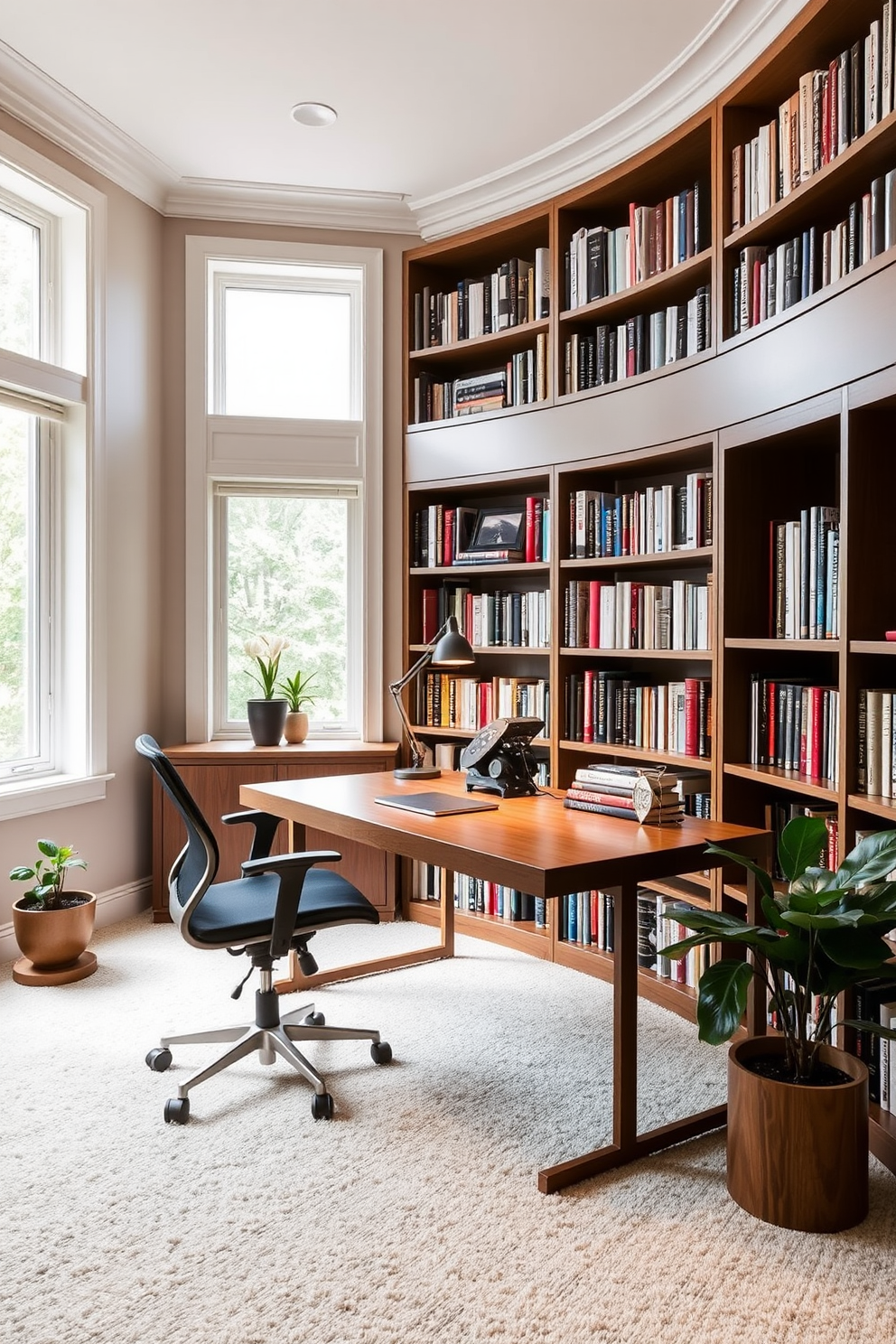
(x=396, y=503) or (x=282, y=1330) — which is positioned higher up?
(x=396, y=503)

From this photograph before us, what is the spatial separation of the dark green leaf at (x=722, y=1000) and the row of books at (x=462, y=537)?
2.01 m

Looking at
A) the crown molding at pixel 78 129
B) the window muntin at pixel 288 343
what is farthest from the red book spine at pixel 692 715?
the crown molding at pixel 78 129

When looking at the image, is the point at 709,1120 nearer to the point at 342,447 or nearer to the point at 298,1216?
the point at 298,1216

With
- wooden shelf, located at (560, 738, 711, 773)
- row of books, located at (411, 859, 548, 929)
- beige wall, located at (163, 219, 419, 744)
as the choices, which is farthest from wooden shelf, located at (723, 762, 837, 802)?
beige wall, located at (163, 219, 419, 744)

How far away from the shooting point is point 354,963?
340 cm

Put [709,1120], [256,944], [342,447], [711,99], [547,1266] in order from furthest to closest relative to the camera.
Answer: [342,447], [711,99], [256,944], [709,1120], [547,1266]

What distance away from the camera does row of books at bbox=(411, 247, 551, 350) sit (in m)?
3.71

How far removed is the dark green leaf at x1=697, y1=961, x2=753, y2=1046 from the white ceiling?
2.49 meters

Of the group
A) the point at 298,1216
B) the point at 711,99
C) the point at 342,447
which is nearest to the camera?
the point at 298,1216

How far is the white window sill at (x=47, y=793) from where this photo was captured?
3430 millimetres

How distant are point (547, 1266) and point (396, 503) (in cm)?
310

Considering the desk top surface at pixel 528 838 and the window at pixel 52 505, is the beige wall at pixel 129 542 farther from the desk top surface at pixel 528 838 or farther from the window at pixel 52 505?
the desk top surface at pixel 528 838

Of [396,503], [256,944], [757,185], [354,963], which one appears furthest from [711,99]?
[354,963]

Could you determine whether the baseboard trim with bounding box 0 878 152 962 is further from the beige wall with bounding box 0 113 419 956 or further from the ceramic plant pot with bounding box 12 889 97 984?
the ceramic plant pot with bounding box 12 889 97 984
